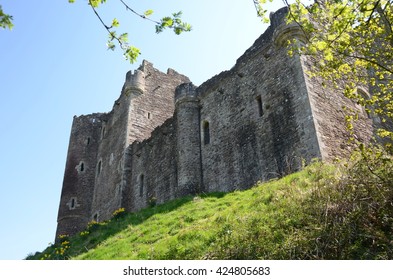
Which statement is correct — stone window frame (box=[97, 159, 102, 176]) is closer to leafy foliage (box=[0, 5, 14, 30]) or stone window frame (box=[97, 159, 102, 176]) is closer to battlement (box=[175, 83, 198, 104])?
battlement (box=[175, 83, 198, 104])

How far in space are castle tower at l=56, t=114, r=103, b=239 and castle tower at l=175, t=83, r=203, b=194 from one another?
410 inches

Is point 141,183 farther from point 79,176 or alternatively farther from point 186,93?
point 79,176

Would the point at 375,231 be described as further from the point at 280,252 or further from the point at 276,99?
the point at 276,99

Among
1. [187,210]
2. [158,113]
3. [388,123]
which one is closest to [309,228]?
[187,210]

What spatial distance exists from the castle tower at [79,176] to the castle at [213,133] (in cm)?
7

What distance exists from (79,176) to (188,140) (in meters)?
11.8

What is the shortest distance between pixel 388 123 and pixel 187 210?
8.10m

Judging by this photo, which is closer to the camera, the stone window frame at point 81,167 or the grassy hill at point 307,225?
the grassy hill at point 307,225

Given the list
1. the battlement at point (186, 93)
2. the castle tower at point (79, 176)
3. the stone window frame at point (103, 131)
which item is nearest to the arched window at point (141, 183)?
the battlement at point (186, 93)

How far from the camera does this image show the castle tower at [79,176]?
80.7ft

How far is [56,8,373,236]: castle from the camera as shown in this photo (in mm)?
12727

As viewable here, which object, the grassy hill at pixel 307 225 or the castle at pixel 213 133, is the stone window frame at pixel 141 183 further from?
the grassy hill at pixel 307 225

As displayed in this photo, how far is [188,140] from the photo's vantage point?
1708 centimetres

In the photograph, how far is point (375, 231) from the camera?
5.71 m
